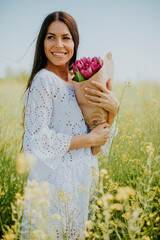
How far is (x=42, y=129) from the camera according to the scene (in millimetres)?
1276

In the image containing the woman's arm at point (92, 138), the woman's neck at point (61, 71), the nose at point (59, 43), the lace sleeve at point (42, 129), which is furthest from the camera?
the woman's neck at point (61, 71)

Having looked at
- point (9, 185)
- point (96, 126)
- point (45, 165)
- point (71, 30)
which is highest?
point (71, 30)

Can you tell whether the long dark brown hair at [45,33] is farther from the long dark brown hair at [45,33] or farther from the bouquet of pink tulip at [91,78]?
the bouquet of pink tulip at [91,78]

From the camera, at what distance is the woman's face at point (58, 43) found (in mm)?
1512

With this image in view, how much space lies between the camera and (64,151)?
4.37ft

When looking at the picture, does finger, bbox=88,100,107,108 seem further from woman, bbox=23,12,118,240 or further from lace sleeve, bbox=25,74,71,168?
lace sleeve, bbox=25,74,71,168

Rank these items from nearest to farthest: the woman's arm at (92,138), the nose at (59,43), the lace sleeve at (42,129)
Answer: the lace sleeve at (42,129) → the woman's arm at (92,138) → the nose at (59,43)

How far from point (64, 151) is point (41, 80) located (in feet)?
1.60

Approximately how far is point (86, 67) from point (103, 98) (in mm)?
242

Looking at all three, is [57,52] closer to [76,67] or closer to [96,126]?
[76,67]

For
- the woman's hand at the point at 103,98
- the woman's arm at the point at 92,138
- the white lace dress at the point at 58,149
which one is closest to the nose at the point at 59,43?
the white lace dress at the point at 58,149

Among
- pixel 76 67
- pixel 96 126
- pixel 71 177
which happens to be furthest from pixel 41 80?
pixel 71 177

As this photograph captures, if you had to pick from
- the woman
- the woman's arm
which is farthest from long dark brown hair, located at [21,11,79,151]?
the woman's arm

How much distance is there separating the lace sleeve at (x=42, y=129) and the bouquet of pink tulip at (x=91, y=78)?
0.20 meters
